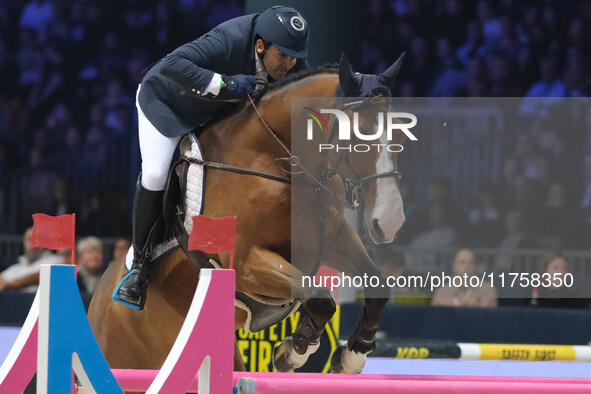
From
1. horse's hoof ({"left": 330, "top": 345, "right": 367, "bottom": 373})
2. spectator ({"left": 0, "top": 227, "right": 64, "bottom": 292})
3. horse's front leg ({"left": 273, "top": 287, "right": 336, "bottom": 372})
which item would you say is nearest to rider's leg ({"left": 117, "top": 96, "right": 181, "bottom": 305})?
horse's front leg ({"left": 273, "top": 287, "right": 336, "bottom": 372})

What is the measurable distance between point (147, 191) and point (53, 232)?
1.44 feet

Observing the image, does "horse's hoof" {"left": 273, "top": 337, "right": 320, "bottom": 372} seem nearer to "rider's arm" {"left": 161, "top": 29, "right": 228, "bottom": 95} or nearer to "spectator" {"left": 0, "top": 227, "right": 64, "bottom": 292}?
"rider's arm" {"left": 161, "top": 29, "right": 228, "bottom": 95}

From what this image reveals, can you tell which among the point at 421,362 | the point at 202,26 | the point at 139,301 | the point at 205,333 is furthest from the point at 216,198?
the point at 202,26

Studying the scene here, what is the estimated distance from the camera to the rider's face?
3.76m

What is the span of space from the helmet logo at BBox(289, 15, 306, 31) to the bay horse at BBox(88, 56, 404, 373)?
0.20 metres

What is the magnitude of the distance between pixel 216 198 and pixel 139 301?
1.86 ft

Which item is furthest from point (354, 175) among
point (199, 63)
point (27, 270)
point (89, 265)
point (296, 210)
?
point (27, 270)

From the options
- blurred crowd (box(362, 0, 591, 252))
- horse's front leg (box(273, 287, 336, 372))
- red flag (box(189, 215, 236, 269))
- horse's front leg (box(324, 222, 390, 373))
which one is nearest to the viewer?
red flag (box(189, 215, 236, 269))

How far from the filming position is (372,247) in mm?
3438

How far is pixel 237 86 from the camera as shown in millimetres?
3633

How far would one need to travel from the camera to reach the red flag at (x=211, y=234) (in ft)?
9.39

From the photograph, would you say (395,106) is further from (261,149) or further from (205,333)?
(205,333)

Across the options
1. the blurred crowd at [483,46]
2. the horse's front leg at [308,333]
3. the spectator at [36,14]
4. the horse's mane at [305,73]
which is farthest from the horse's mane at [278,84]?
the spectator at [36,14]

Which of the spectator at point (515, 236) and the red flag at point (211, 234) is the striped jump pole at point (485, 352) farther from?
the red flag at point (211, 234)
